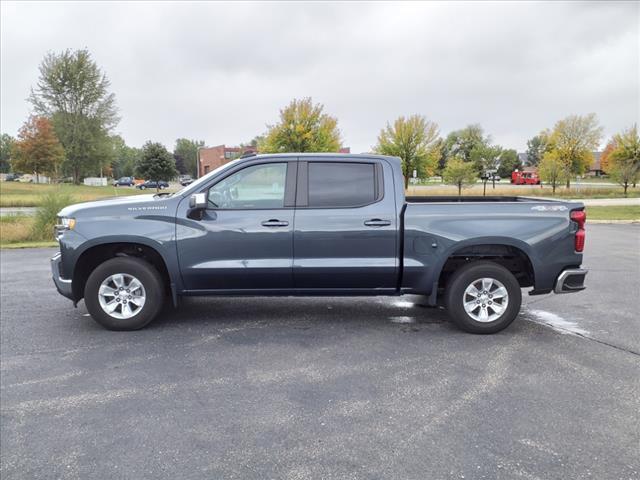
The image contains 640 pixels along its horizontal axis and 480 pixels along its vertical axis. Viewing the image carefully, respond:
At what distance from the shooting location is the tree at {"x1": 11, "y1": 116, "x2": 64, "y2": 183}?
175 feet

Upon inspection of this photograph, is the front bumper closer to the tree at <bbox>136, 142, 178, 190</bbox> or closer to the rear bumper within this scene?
the rear bumper

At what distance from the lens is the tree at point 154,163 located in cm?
4731

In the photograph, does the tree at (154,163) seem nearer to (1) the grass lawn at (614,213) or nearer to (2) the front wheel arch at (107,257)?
(1) the grass lawn at (614,213)

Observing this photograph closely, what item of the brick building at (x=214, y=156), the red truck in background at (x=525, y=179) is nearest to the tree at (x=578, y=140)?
the red truck in background at (x=525, y=179)

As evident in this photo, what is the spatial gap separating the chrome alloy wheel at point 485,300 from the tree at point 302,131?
31.0 meters

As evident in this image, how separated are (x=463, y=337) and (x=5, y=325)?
5197 mm

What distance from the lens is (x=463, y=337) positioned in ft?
17.5

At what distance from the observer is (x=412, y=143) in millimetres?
42531

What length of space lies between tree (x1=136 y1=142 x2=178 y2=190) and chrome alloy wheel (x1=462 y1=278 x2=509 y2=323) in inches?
1761

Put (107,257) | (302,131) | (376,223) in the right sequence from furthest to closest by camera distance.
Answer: (302,131) → (107,257) → (376,223)

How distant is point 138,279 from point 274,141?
3243 centimetres

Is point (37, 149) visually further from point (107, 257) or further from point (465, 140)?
point (465, 140)

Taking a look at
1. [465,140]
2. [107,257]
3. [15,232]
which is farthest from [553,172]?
[465,140]

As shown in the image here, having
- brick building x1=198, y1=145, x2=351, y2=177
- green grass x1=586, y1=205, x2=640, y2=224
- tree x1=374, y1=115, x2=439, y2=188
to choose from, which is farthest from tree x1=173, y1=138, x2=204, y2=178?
green grass x1=586, y1=205, x2=640, y2=224
